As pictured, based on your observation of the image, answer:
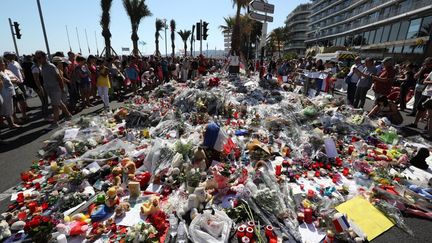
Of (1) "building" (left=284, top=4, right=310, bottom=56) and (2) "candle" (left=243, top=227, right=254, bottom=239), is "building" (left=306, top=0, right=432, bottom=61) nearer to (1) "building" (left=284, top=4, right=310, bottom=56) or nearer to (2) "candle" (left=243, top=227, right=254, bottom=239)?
(1) "building" (left=284, top=4, right=310, bottom=56)

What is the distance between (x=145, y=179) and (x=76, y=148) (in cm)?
205

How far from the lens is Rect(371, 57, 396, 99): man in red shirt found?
734 cm

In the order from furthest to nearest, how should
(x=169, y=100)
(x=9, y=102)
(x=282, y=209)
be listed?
(x=169, y=100)
(x=9, y=102)
(x=282, y=209)

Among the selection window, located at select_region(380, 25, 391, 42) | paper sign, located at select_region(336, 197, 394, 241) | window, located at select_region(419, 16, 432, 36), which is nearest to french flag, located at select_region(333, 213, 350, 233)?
paper sign, located at select_region(336, 197, 394, 241)

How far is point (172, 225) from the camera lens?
112 inches

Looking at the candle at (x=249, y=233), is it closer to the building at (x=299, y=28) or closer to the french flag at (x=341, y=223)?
the french flag at (x=341, y=223)

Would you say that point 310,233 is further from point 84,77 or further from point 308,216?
point 84,77

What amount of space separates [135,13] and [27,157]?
2444cm

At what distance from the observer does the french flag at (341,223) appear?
283 cm

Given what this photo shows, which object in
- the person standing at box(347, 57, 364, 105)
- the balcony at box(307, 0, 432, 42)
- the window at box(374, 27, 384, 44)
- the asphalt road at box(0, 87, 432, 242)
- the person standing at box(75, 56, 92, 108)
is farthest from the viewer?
the window at box(374, 27, 384, 44)

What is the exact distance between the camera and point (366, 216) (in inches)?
125

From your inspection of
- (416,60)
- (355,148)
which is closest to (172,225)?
(355,148)

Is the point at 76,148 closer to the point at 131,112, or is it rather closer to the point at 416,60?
the point at 131,112

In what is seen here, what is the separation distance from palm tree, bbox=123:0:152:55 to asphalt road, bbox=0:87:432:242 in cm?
1987
